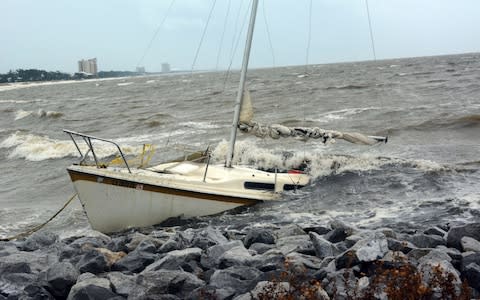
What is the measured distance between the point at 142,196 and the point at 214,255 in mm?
4866

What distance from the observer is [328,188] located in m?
14.3

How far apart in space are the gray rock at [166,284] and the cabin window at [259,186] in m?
6.74

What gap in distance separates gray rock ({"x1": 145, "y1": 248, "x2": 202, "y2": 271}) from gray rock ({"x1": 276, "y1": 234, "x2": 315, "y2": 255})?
4.36 feet

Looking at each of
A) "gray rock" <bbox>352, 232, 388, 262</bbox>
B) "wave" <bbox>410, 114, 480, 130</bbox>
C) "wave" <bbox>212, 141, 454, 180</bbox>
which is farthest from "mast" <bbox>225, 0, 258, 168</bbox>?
"wave" <bbox>410, 114, 480, 130</bbox>

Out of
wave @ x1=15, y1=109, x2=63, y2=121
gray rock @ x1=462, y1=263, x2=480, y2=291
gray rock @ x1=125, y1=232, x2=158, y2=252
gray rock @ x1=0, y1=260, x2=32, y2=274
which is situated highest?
gray rock @ x1=462, y1=263, x2=480, y2=291

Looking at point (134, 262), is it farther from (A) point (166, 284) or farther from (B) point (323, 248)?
(B) point (323, 248)

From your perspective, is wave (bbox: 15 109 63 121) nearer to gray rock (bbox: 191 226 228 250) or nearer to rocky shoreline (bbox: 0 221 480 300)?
gray rock (bbox: 191 226 228 250)

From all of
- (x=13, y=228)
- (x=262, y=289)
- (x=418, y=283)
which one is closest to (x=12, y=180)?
(x=13, y=228)

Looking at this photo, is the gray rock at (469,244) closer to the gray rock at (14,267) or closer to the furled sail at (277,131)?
the gray rock at (14,267)

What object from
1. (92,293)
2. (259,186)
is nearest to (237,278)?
(92,293)

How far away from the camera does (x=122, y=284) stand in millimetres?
5910

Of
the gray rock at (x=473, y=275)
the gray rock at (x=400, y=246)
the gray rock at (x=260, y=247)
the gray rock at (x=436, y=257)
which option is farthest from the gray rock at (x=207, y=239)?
the gray rock at (x=473, y=275)

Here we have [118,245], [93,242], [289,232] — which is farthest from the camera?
[93,242]

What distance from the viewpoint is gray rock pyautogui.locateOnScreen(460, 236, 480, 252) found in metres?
6.66
